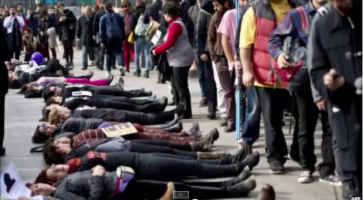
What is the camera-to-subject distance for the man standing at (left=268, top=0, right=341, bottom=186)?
7.90 meters

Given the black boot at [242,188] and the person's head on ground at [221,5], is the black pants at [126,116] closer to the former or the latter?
the person's head on ground at [221,5]

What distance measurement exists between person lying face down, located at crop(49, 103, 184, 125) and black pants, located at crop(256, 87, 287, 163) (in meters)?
3.11

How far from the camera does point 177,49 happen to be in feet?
41.0

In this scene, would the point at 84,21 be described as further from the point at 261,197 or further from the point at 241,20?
the point at 261,197

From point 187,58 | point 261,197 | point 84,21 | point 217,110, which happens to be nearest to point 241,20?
point 261,197

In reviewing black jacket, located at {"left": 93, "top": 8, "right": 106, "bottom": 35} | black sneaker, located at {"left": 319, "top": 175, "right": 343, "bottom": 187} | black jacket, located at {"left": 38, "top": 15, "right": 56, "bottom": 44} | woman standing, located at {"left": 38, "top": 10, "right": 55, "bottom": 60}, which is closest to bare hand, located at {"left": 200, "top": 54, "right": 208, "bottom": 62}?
black sneaker, located at {"left": 319, "top": 175, "right": 343, "bottom": 187}

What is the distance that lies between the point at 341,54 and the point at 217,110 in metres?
7.79

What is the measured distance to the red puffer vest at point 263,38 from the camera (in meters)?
8.58

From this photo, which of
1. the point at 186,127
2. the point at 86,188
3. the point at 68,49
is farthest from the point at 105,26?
the point at 86,188

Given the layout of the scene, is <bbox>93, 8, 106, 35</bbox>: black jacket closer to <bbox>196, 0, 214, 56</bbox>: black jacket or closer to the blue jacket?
the blue jacket

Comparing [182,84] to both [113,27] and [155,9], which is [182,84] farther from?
[113,27]

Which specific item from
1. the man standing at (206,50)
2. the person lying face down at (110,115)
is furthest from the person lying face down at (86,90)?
the man standing at (206,50)

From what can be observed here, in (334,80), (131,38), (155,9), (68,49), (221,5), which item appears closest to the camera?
(334,80)

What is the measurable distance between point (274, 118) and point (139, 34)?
11.2m
